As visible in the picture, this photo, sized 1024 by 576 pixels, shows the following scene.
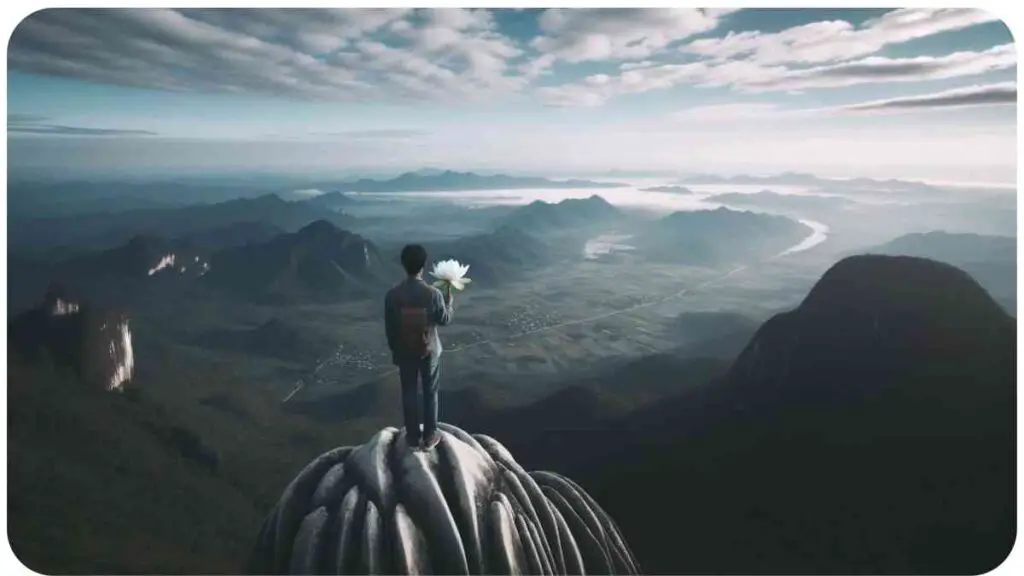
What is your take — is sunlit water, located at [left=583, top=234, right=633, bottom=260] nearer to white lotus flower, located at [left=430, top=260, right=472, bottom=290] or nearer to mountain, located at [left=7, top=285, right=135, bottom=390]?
white lotus flower, located at [left=430, top=260, right=472, bottom=290]

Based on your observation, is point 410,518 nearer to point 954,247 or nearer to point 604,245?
point 604,245

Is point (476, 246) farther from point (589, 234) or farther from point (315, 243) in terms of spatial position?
point (315, 243)

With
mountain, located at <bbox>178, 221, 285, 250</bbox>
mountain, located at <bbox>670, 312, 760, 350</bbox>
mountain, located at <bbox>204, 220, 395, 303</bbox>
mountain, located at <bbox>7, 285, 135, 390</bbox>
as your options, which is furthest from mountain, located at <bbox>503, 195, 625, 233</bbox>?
mountain, located at <bbox>7, 285, 135, 390</bbox>

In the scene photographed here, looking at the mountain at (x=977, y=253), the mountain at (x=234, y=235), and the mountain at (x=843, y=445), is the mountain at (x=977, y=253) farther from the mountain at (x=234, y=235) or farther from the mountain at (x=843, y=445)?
the mountain at (x=234, y=235)

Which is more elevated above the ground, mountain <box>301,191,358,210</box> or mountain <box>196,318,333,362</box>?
A: mountain <box>301,191,358,210</box>

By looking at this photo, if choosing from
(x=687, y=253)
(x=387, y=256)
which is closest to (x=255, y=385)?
(x=387, y=256)

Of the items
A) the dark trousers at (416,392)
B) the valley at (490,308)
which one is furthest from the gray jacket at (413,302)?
the valley at (490,308)
